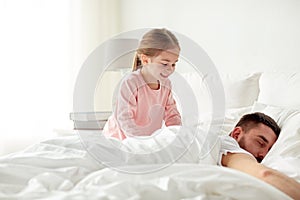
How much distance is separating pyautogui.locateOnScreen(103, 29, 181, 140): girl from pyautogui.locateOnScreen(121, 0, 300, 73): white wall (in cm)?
67

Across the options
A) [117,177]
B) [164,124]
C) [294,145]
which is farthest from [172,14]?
[117,177]

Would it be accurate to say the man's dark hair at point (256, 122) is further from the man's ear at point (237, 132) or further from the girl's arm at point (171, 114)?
the girl's arm at point (171, 114)

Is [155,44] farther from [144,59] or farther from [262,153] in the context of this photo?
[262,153]

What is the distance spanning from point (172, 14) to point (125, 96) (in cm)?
130

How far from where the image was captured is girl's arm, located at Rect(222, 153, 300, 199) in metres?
1.05

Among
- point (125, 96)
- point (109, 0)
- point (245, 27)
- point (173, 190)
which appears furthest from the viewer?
point (109, 0)

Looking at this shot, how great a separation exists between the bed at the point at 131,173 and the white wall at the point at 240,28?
89 centimetres

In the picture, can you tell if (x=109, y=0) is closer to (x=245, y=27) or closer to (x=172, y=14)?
(x=172, y=14)

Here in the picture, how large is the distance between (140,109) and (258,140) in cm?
71

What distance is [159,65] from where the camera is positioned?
6.98 feet

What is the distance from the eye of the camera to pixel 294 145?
4.83 feet

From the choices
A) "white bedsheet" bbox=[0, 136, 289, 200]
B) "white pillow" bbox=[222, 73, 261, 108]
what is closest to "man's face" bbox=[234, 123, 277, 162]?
"white bedsheet" bbox=[0, 136, 289, 200]

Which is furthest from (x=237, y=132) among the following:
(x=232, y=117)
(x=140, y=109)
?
(x=140, y=109)

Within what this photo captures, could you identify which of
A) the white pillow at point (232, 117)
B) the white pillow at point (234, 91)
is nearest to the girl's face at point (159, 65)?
the white pillow at point (234, 91)
